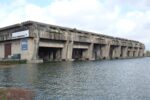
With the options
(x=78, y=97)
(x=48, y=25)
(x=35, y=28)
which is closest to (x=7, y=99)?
(x=78, y=97)

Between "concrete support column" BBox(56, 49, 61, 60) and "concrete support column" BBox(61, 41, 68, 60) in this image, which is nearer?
"concrete support column" BBox(61, 41, 68, 60)

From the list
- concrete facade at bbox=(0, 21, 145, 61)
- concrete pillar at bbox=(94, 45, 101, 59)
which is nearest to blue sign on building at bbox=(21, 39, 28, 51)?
concrete facade at bbox=(0, 21, 145, 61)

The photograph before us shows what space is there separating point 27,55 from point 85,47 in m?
33.7

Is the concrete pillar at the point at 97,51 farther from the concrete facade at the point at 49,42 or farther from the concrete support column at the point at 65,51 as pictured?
the concrete support column at the point at 65,51

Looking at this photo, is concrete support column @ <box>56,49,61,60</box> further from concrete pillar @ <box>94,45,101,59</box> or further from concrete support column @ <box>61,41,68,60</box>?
concrete pillar @ <box>94,45,101,59</box>

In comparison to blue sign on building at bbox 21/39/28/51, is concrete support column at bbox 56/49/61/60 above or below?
below

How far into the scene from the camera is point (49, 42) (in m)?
87.3

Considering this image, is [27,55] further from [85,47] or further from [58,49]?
[85,47]

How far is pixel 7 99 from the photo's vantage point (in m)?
17.9

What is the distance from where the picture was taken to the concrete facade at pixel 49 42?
80.4m

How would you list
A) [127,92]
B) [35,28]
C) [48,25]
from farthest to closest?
[48,25]
[35,28]
[127,92]

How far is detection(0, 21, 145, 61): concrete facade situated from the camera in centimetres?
8043

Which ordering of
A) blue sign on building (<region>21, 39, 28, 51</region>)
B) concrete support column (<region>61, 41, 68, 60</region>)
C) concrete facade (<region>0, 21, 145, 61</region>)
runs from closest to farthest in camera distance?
1. concrete facade (<region>0, 21, 145, 61</region>)
2. blue sign on building (<region>21, 39, 28, 51</region>)
3. concrete support column (<region>61, 41, 68, 60</region>)

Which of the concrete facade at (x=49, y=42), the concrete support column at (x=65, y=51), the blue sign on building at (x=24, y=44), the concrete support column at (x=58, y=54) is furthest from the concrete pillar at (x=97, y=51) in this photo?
the blue sign on building at (x=24, y=44)
